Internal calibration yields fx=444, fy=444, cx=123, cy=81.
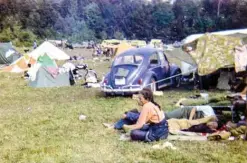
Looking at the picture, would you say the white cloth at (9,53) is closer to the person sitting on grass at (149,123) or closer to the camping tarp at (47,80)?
the camping tarp at (47,80)

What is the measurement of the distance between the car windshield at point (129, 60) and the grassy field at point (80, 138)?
55.6 inches

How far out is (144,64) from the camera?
15.0 m

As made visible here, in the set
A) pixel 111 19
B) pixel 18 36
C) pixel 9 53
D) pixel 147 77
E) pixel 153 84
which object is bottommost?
pixel 153 84

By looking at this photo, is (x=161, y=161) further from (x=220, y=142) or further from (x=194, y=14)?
(x=194, y=14)

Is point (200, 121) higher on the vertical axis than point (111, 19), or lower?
lower

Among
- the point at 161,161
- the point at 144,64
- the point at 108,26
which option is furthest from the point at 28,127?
the point at 108,26

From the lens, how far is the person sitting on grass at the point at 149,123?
331 inches

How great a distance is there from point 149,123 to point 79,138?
157cm

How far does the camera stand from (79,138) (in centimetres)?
909

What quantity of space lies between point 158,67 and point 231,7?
44743 mm

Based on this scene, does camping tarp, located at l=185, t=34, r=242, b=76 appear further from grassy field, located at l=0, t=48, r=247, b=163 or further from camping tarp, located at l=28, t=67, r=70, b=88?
camping tarp, located at l=28, t=67, r=70, b=88

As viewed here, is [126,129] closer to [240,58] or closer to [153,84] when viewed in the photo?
[153,84]

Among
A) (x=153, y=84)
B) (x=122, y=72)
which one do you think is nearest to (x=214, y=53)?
(x=153, y=84)

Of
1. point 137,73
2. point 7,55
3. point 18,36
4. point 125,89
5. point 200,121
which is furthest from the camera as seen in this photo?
point 18,36
